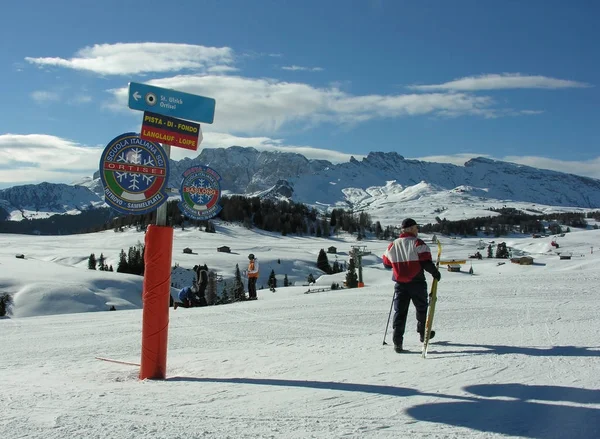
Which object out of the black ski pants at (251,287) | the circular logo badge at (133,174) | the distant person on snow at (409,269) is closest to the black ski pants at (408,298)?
the distant person on snow at (409,269)

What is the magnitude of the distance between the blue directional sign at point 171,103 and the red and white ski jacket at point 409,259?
3144mm

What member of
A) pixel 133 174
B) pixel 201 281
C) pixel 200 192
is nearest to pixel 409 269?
pixel 200 192

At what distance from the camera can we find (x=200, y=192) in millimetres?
8336

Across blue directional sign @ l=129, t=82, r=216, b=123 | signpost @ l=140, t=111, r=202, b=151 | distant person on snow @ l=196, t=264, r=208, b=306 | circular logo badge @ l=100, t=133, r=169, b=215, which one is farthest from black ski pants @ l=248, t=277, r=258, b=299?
circular logo badge @ l=100, t=133, r=169, b=215

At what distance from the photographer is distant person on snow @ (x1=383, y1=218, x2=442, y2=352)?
23.3 feet

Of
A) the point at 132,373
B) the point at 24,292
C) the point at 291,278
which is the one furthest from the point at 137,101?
the point at 291,278

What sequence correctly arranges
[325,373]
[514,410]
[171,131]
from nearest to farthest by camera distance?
[514,410], [325,373], [171,131]

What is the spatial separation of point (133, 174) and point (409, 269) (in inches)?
153

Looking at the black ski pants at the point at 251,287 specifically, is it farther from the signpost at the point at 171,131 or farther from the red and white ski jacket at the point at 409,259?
the signpost at the point at 171,131

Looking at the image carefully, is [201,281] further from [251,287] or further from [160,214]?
[251,287]

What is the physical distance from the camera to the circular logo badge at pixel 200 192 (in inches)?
323

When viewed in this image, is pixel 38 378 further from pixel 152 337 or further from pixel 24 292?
pixel 24 292

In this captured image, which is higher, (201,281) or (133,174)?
(133,174)

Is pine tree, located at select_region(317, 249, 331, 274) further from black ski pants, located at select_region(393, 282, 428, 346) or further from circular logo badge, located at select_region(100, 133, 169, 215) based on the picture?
circular logo badge, located at select_region(100, 133, 169, 215)
